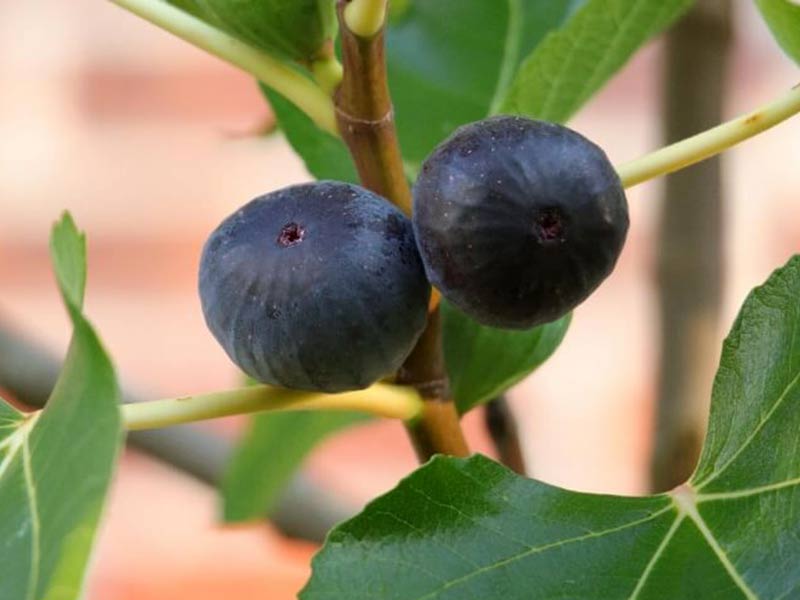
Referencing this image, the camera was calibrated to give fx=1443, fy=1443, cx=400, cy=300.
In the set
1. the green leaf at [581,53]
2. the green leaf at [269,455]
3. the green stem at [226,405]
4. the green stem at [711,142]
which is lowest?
the green stem at [226,405]

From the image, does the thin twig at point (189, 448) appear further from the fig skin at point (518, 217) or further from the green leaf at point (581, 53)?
the fig skin at point (518, 217)

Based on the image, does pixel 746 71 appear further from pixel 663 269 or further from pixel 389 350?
pixel 389 350

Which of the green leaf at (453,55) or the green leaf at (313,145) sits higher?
the green leaf at (453,55)

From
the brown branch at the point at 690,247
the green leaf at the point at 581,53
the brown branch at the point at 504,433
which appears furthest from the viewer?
the brown branch at the point at 690,247

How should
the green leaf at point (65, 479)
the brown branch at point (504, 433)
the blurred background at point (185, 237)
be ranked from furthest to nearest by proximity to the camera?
the blurred background at point (185, 237) < the brown branch at point (504, 433) < the green leaf at point (65, 479)

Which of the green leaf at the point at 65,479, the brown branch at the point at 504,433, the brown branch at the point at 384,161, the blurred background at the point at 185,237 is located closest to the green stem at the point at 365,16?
the brown branch at the point at 384,161

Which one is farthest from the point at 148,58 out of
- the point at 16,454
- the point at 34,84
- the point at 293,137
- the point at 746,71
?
the point at 16,454

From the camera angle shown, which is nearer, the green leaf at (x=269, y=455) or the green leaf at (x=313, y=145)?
the green leaf at (x=313, y=145)
